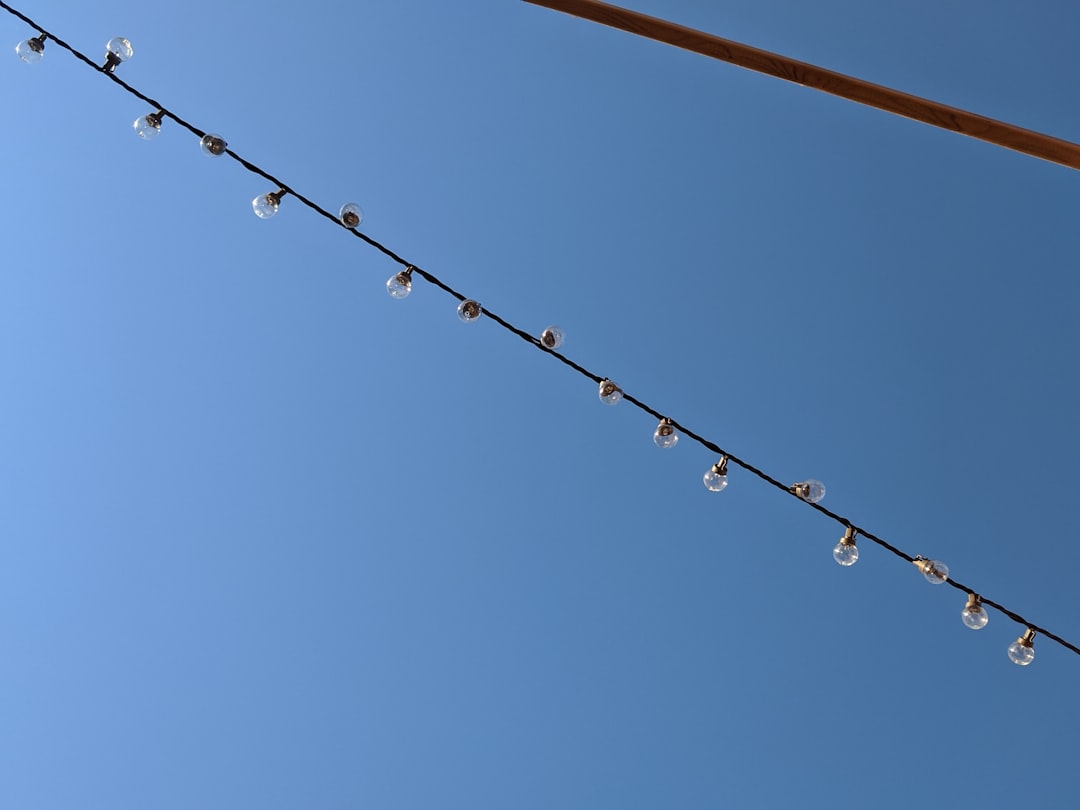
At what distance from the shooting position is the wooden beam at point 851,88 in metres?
→ 1.86

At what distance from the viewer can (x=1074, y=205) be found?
11.0 feet

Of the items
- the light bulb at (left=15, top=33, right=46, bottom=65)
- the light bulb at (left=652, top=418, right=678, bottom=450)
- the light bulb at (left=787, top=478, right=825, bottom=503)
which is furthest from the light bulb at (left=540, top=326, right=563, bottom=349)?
the light bulb at (left=15, top=33, right=46, bottom=65)

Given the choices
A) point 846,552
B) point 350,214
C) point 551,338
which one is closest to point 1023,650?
point 846,552

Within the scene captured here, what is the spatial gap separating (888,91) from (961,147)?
5.40ft

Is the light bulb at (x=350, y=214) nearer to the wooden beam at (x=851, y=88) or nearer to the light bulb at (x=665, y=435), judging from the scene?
the wooden beam at (x=851, y=88)

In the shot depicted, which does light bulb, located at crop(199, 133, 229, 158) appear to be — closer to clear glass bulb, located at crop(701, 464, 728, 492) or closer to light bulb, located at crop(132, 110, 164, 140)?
light bulb, located at crop(132, 110, 164, 140)

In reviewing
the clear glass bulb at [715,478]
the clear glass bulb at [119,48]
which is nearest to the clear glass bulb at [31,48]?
the clear glass bulb at [119,48]

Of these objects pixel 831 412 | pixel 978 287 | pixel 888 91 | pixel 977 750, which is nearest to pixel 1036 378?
pixel 978 287

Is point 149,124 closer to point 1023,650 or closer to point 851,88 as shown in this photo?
point 851,88

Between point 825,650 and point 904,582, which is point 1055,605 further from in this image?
point 825,650

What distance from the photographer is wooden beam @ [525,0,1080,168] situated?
6.11 feet

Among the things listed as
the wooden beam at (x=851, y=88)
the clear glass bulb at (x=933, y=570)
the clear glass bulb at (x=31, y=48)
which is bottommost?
the clear glass bulb at (x=31, y=48)

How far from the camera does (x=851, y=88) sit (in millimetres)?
1876

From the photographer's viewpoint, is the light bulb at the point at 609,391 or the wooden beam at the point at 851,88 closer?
the wooden beam at the point at 851,88
